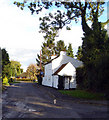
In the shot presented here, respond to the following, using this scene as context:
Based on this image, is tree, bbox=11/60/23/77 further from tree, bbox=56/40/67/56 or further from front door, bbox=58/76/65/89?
front door, bbox=58/76/65/89

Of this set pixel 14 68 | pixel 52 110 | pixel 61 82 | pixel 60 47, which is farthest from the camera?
pixel 14 68

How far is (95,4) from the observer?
801 inches

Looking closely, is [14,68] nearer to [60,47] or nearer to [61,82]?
[60,47]

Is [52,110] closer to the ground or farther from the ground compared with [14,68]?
closer to the ground

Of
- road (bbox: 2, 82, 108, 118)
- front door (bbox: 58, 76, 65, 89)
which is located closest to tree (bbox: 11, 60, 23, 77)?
front door (bbox: 58, 76, 65, 89)

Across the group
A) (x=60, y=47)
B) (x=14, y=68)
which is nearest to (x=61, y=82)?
(x=60, y=47)

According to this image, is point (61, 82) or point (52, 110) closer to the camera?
point (52, 110)

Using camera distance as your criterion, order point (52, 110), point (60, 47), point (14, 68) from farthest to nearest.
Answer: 1. point (14, 68)
2. point (60, 47)
3. point (52, 110)

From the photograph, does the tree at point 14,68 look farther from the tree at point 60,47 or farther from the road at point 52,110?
the road at point 52,110

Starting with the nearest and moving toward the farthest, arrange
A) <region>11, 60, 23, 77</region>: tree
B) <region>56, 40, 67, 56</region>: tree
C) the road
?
1. the road
2. <region>56, 40, 67, 56</region>: tree
3. <region>11, 60, 23, 77</region>: tree

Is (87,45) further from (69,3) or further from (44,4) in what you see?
(44,4)

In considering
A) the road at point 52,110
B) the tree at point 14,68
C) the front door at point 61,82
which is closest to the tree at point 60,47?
the tree at point 14,68

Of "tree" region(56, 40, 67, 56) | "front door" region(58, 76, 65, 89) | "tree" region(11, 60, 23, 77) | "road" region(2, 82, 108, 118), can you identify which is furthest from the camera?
"tree" region(11, 60, 23, 77)

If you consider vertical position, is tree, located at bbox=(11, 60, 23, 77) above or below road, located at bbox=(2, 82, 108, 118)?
above
